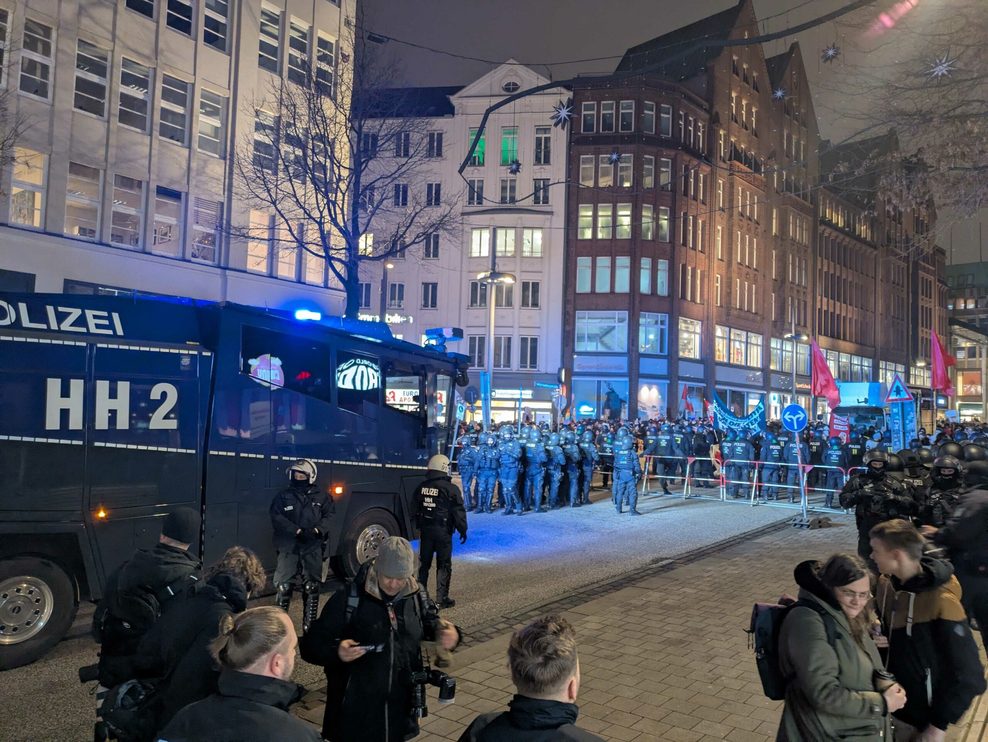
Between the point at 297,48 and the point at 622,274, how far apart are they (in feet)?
81.8

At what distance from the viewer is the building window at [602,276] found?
149 ft

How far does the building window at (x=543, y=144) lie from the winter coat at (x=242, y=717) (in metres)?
45.4

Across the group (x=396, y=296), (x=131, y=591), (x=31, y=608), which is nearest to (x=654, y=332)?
(x=396, y=296)

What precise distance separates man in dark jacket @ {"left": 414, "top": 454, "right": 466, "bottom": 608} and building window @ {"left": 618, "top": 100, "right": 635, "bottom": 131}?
41.2 metres

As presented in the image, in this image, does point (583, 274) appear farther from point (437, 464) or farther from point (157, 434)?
point (157, 434)

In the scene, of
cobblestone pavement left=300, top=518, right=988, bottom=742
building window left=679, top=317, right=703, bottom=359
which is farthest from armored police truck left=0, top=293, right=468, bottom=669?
building window left=679, top=317, right=703, bottom=359

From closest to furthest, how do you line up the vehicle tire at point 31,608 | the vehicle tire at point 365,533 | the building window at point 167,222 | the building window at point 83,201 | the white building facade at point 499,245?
the vehicle tire at point 31,608, the vehicle tire at point 365,533, the building window at point 83,201, the building window at point 167,222, the white building facade at point 499,245

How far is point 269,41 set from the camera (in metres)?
25.0

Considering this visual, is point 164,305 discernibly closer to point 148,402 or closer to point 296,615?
point 148,402

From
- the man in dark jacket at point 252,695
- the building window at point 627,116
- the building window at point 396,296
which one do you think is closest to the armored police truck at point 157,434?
the man in dark jacket at point 252,695

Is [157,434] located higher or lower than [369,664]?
higher

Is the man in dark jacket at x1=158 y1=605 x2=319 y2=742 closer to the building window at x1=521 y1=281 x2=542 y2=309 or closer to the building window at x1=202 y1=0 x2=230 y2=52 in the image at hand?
the building window at x1=202 y1=0 x2=230 y2=52

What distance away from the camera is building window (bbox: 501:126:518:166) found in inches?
1794

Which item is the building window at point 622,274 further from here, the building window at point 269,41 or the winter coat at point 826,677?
the winter coat at point 826,677
